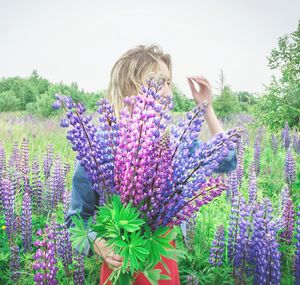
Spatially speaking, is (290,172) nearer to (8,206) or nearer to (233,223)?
(233,223)

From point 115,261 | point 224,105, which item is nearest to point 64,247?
point 115,261

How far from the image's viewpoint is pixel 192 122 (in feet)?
3.39

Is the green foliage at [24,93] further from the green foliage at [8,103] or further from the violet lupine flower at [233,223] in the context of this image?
the violet lupine flower at [233,223]

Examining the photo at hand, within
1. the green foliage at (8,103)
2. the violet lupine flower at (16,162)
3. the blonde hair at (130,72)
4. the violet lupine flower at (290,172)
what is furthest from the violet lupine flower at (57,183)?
the green foliage at (8,103)

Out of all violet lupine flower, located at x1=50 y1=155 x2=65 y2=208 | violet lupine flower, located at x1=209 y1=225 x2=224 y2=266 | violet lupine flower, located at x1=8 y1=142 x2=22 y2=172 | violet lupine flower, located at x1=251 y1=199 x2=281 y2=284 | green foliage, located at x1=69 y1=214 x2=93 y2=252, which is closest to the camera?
green foliage, located at x1=69 y1=214 x2=93 y2=252

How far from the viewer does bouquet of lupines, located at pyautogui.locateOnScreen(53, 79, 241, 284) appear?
984 millimetres

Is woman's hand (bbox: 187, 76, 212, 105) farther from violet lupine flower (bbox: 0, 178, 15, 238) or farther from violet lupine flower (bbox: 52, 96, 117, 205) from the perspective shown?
violet lupine flower (bbox: 0, 178, 15, 238)

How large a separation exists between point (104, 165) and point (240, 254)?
1.53 meters

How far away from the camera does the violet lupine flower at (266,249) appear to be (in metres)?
1.92

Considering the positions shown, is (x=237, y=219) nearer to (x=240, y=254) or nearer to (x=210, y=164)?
(x=240, y=254)

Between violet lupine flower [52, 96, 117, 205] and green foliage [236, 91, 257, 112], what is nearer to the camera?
violet lupine flower [52, 96, 117, 205]

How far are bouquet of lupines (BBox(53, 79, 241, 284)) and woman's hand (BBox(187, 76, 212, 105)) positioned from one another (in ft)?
2.31

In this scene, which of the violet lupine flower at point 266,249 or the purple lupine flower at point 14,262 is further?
the purple lupine flower at point 14,262

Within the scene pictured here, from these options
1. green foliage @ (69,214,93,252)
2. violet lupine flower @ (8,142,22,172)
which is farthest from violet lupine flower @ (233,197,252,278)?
violet lupine flower @ (8,142,22,172)
